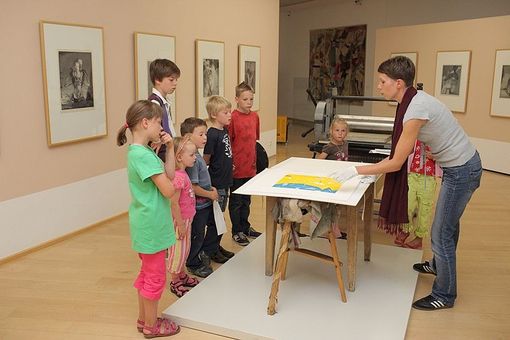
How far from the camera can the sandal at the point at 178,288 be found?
329cm

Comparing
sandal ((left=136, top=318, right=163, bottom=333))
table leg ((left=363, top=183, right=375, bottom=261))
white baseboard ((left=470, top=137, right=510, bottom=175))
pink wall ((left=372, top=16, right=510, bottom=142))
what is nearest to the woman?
table leg ((left=363, top=183, right=375, bottom=261))

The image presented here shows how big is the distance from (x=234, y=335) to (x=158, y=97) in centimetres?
167

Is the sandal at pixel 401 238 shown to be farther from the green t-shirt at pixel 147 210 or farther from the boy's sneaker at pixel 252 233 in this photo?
the green t-shirt at pixel 147 210

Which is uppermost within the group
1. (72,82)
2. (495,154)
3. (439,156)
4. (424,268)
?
(72,82)

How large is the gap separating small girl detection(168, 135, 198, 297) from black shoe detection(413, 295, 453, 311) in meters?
1.53

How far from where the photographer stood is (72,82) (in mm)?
4293

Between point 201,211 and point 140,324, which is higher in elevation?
point 201,211

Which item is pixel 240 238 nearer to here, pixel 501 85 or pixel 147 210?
pixel 147 210

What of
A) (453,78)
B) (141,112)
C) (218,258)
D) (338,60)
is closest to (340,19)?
(338,60)

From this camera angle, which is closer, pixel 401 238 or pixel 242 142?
pixel 242 142

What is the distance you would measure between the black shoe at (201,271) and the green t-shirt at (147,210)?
3.30 ft

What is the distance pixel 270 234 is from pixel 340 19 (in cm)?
1000

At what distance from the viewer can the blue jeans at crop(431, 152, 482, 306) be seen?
9.52ft

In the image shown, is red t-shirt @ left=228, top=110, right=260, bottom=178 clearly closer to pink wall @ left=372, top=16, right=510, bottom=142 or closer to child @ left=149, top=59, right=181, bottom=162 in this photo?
child @ left=149, top=59, right=181, bottom=162
